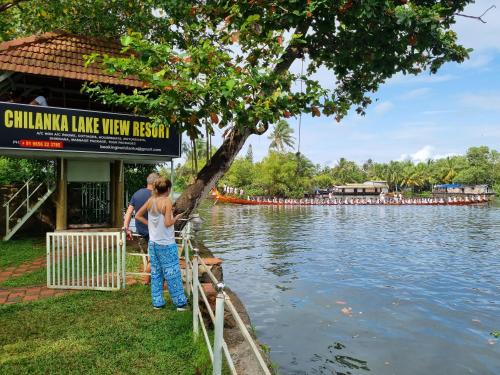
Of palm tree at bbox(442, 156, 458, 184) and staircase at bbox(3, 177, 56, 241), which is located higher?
palm tree at bbox(442, 156, 458, 184)

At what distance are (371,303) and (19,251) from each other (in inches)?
351

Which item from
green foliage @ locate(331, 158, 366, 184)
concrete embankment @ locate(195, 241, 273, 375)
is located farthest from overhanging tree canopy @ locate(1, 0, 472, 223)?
green foliage @ locate(331, 158, 366, 184)

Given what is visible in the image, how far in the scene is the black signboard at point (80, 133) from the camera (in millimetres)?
10023

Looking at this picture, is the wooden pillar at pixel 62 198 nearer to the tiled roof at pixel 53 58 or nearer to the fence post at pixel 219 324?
the tiled roof at pixel 53 58

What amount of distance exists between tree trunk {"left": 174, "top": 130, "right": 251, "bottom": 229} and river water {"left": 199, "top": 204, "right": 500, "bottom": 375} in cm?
289

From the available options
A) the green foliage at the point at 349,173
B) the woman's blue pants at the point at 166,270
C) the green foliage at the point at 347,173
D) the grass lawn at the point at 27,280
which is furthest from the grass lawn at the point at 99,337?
the green foliage at the point at 347,173

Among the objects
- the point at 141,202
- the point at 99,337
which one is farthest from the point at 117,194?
the point at 99,337

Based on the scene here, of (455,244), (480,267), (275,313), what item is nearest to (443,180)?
(455,244)

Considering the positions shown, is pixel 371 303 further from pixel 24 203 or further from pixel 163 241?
pixel 24 203

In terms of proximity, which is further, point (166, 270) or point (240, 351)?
point (166, 270)

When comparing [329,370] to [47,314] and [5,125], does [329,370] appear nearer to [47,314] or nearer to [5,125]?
[47,314]

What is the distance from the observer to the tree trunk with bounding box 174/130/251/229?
7.99 m

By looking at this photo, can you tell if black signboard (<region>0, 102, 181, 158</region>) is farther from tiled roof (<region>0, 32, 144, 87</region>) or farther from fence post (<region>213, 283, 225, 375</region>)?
fence post (<region>213, 283, 225, 375</region>)

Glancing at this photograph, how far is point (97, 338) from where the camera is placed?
186 inches
